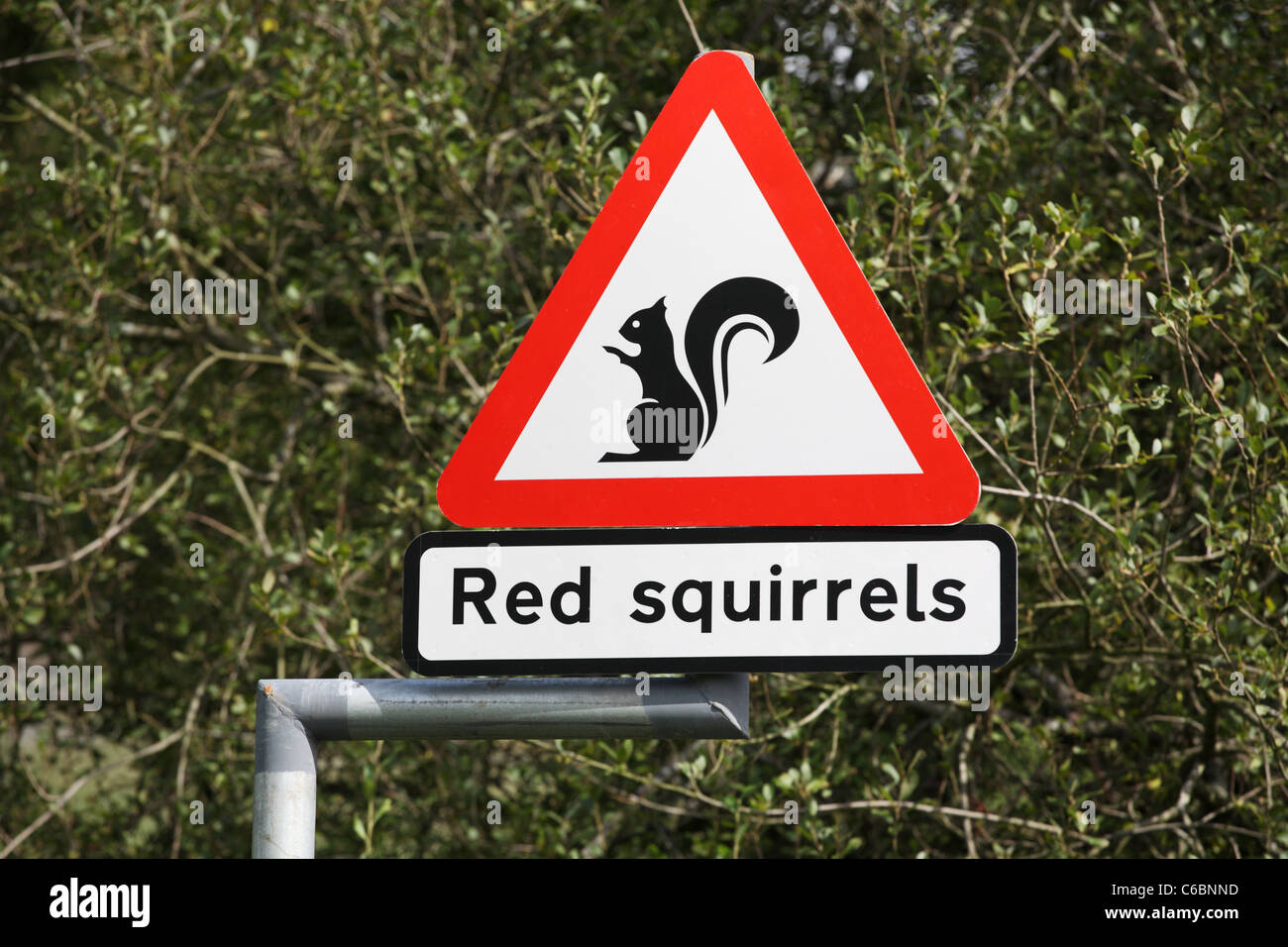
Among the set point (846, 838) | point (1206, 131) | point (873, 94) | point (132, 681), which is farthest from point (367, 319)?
point (1206, 131)

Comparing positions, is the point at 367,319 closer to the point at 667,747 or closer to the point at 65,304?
the point at 65,304

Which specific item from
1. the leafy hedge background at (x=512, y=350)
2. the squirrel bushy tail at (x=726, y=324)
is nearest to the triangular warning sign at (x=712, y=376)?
the squirrel bushy tail at (x=726, y=324)

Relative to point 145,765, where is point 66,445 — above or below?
above

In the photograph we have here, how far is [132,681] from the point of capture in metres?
3.64

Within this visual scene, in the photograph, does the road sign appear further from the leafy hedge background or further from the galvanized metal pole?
the leafy hedge background

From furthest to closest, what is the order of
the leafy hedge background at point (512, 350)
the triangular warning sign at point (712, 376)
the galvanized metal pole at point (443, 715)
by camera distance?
the leafy hedge background at point (512, 350), the triangular warning sign at point (712, 376), the galvanized metal pole at point (443, 715)

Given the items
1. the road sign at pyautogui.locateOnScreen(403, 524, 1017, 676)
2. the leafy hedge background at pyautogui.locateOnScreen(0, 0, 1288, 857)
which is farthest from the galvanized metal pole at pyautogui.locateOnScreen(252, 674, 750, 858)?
the leafy hedge background at pyautogui.locateOnScreen(0, 0, 1288, 857)

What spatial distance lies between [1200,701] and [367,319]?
243cm

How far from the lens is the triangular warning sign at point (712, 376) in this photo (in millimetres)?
1390

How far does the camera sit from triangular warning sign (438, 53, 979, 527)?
1390 millimetres

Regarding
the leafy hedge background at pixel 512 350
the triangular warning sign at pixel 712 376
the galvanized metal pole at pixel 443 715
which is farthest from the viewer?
the leafy hedge background at pixel 512 350

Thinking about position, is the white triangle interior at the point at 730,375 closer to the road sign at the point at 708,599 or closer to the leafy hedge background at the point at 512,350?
the road sign at the point at 708,599

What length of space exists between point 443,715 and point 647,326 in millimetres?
531

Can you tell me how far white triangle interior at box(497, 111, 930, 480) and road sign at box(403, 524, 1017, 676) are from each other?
0.09 m
